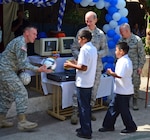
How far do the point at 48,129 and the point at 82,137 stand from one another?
642mm

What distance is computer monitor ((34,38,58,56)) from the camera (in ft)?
20.8

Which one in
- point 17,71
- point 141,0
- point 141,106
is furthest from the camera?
point 141,0

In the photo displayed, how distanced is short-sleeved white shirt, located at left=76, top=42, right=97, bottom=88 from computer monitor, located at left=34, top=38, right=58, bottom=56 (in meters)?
1.57

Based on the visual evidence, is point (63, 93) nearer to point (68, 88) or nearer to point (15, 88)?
point (68, 88)

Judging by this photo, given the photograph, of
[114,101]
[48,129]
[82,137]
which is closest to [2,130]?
[48,129]

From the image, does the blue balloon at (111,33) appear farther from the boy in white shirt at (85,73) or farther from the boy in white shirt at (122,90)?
the boy in white shirt at (85,73)

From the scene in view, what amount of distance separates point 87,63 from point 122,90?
69cm

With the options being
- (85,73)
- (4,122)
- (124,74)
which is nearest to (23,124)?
(4,122)

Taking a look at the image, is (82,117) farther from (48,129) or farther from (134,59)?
(134,59)

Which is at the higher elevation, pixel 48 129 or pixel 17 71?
pixel 17 71

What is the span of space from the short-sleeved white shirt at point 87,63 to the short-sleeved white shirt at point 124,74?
367mm

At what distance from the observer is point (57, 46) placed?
6500 mm

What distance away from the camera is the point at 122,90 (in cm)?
506

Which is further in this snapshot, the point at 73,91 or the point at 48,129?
the point at 73,91
